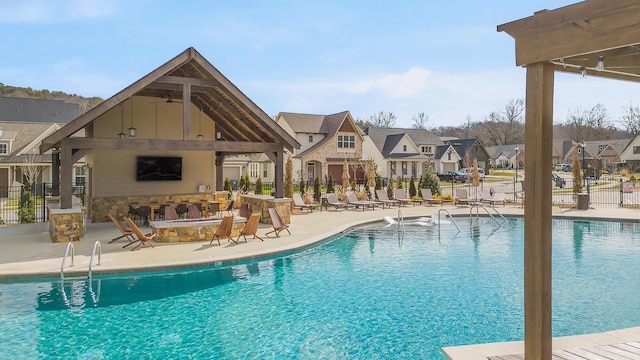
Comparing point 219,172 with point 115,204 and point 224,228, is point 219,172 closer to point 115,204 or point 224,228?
point 115,204

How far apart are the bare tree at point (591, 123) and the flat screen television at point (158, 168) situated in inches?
3014

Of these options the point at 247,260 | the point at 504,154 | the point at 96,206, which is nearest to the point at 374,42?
the point at 247,260

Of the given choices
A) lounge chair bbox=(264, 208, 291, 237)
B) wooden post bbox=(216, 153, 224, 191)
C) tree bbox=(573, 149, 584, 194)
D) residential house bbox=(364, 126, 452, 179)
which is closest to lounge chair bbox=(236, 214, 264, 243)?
lounge chair bbox=(264, 208, 291, 237)

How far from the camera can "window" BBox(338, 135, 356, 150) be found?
41.2m

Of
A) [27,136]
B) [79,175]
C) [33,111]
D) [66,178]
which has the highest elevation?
[33,111]

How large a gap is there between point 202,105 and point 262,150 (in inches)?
171

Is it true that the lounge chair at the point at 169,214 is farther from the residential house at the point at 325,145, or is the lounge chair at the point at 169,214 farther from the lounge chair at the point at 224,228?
the residential house at the point at 325,145

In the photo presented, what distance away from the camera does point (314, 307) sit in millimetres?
7672

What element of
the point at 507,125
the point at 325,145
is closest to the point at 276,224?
the point at 325,145

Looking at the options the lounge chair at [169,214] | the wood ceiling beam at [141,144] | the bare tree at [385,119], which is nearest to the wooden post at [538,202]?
the wood ceiling beam at [141,144]

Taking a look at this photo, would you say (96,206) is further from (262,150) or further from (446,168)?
(446,168)

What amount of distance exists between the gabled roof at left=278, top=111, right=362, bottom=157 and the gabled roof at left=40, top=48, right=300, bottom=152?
22.0 meters

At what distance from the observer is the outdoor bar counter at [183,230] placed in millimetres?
12820

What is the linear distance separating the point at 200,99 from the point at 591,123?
7886 cm
